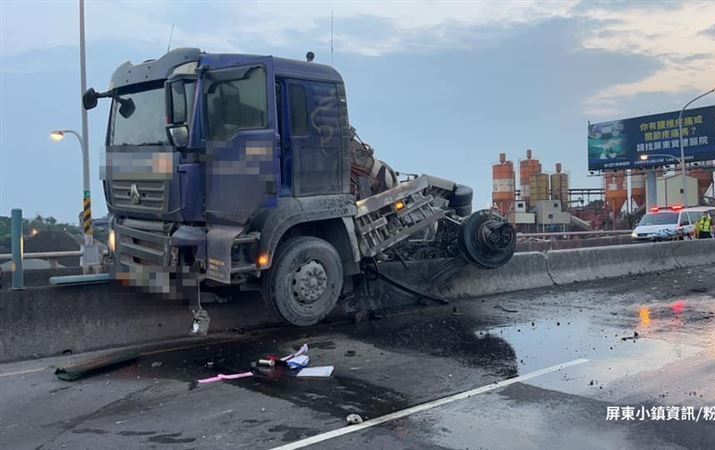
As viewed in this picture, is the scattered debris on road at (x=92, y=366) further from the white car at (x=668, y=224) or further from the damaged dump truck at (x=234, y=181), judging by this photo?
the white car at (x=668, y=224)

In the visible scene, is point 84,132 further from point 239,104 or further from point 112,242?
point 239,104

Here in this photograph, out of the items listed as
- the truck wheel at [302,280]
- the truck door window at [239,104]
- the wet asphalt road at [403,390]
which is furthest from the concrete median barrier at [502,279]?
the truck door window at [239,104]

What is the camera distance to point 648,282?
13492mm

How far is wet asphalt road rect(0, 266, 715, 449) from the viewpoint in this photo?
4.61 m

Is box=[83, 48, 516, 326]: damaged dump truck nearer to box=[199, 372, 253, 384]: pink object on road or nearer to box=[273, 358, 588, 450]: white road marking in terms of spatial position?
box=[199, 372, 253, 384]: pink object on road

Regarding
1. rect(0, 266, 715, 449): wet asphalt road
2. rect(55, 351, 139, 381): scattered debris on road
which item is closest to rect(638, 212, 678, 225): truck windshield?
rect(0, 266, 715, 449): wet asphalt road

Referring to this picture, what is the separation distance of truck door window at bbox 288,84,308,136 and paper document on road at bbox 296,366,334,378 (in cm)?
270

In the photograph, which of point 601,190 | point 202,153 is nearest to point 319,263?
point 202,153

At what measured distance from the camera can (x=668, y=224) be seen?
28.3 m

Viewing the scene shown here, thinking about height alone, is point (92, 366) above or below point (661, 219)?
below

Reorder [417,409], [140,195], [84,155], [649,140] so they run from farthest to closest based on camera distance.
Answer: [649,140]
[84,155]
[140,195]
[417,409]

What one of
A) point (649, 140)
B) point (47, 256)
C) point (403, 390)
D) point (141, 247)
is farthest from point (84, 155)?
point (649, 140)

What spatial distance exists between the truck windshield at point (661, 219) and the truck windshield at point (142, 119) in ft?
87.0

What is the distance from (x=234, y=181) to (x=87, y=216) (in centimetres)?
1461
